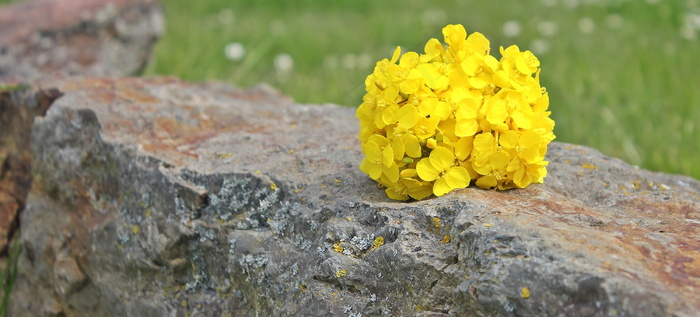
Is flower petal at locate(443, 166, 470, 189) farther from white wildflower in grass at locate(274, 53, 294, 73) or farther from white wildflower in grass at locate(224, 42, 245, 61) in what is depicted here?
white wildflower in grass at locate(224, 42, 245, 61)

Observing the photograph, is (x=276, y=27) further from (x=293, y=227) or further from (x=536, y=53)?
(x=293, y=227)

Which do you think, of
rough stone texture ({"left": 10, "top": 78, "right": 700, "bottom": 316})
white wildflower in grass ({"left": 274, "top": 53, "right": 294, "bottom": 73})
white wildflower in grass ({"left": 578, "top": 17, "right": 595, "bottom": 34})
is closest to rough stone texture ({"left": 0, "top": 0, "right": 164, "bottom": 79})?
white wildflower in grass ({"left": 274, "top": 53, "right": 294, "bottom": 73})

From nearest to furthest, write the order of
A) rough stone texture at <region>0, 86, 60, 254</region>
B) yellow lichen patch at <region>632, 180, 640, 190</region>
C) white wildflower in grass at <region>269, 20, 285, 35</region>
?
1. yellow lichen patch at <region>632, 180, 640, 190</region>
2. rough stone texture at <region>0, 86, 60, 254</region>
3. white wildflower in grass at <region>269, 20, 285, 35</region>

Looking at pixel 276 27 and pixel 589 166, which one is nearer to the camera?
pixel 589 166

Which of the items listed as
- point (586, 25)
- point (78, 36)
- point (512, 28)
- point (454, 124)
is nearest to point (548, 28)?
point (512, 28)

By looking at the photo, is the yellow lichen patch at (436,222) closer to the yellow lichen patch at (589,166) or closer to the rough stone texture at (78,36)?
the yellow lichen patch at (589,166)

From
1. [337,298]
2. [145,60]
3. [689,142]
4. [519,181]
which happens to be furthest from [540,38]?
[337,298]

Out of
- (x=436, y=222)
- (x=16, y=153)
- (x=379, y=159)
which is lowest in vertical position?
(x=16, y=153)

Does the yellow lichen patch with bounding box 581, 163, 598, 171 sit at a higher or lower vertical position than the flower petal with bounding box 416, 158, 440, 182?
lower
